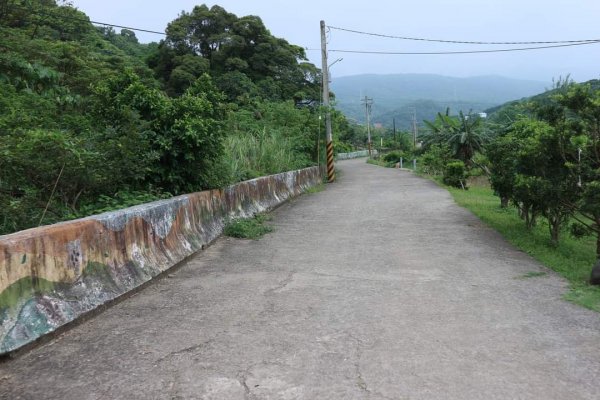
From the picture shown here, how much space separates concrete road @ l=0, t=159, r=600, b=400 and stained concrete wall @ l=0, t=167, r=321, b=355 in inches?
6.8

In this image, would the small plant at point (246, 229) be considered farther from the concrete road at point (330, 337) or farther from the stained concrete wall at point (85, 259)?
the concrete road at point (330, 337)

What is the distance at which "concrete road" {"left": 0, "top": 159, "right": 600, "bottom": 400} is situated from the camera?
3355 mm

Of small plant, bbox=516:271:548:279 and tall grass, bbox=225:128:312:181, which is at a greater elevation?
tall grass, bbox=225:128:312:181

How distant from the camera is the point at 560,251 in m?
8.90

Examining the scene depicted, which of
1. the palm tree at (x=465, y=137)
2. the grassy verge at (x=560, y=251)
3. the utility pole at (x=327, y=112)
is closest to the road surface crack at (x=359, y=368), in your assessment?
the grassy verge at (x=560, y=251)

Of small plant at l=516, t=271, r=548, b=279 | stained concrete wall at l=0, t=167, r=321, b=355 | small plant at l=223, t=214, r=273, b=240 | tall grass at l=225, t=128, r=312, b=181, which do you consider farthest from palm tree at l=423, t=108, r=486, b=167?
stained concrete wall at l=0, t=167, r=321, b=355

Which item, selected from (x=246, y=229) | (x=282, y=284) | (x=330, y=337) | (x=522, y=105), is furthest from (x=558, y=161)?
(x=330, y=337)

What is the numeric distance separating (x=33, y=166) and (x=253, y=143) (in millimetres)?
10240

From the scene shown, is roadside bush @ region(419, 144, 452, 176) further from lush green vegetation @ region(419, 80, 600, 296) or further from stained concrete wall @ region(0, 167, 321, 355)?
stained concrete wall @ region(0, 167, 321, 355)

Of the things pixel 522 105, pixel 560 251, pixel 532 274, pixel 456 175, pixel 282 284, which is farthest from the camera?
pixel 456 175

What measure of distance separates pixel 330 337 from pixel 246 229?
529 centimetres

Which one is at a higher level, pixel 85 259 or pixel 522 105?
pixel 522 105

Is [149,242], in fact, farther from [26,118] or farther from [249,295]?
[26,118]

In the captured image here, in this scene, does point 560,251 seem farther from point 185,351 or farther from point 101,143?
point 101,143
